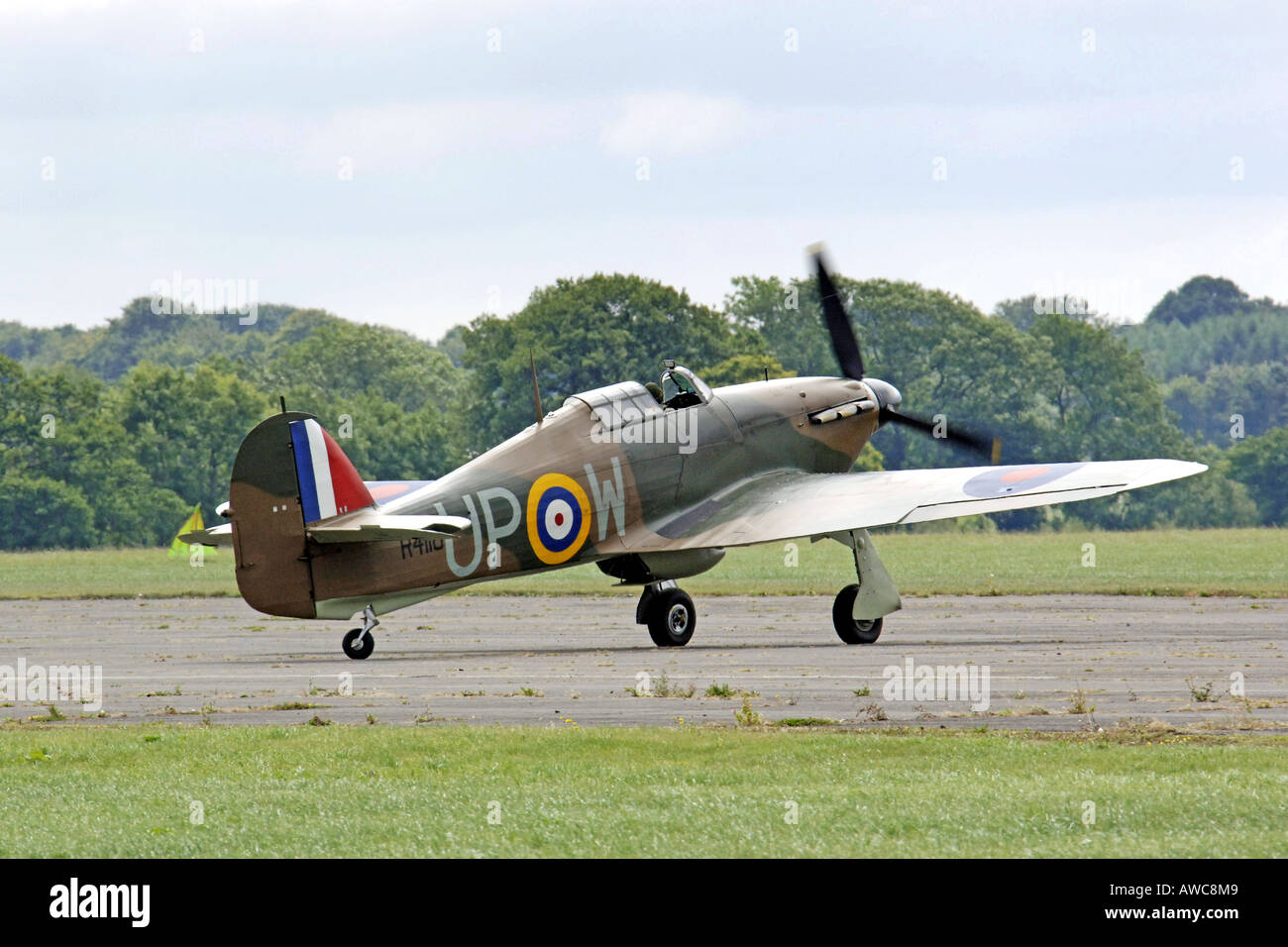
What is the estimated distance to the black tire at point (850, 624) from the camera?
24156mm

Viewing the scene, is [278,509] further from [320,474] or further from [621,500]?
[621,500]

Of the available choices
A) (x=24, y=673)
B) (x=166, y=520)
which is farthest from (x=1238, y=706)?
(x=166, y=520)

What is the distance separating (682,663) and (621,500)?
2.74 meters

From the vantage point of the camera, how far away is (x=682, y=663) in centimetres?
2208

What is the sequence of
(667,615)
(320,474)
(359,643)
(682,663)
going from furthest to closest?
(667,615) → (359,643) → (682,663) → (320,474)

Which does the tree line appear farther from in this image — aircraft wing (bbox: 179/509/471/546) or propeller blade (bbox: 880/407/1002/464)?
aircraft wing (bbox: 179/509/471/546)

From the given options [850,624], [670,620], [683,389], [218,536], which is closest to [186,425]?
[683,389]

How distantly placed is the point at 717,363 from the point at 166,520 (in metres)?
29.6

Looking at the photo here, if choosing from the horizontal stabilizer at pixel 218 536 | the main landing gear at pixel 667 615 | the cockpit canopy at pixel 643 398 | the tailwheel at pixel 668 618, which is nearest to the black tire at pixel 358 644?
the horizontal stabilizer at pixel 218 536

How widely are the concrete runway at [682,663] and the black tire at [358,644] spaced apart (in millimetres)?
304

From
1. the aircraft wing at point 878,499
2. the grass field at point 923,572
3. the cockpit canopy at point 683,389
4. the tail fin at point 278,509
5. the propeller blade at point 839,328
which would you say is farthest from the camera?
the grass field at point 923,572

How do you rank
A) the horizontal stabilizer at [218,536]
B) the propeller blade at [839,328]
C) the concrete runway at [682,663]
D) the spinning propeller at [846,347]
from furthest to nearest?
the propeller blade at [839,328], the spinning propeller at [846,347], the horizontal stabilizer at [218,536], the concrete runway at [682,663]

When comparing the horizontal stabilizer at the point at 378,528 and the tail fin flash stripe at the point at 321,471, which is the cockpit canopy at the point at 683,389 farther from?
the tail fin flash stripe at the point at 321,471

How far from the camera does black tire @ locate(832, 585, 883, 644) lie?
24.2m
